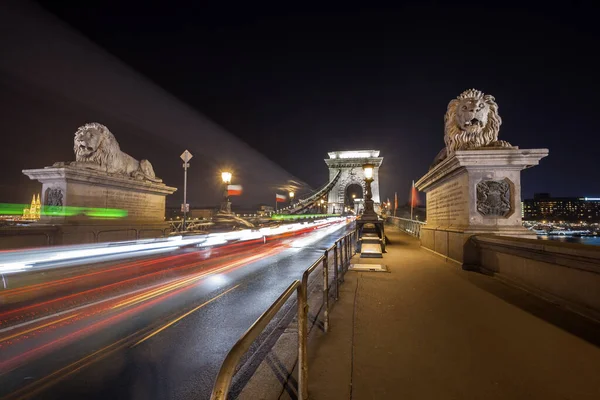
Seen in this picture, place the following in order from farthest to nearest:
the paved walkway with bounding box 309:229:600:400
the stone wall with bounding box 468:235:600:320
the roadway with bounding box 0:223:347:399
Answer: the stone wall with bounding box 468:235:600:320, the roadway with bounding box 0:223:347:399, the paved walkway with bounding box 309:229:600:400

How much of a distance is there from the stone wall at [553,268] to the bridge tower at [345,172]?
3446 inches

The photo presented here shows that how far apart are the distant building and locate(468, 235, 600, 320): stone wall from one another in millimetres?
67339

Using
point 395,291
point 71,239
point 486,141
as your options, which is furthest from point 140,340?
point 71,239

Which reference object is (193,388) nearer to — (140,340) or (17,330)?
(140,340)

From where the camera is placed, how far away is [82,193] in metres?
13.4

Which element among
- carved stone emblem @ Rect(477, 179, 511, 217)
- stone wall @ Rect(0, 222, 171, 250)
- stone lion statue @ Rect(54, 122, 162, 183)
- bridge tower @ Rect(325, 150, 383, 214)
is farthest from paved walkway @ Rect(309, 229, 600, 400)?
bridge tower @ Rect(325, 150, 383, 214)

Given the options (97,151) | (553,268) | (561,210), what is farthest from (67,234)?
(561,210)

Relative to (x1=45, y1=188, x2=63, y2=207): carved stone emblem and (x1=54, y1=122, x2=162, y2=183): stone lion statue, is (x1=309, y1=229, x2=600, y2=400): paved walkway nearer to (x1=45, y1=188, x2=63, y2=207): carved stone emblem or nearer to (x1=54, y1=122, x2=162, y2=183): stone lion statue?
(x1=45, y1=188, x2=63, y2=207): carved stone emblem

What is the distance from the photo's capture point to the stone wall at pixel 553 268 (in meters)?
4.37

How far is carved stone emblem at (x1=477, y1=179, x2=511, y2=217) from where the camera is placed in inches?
307

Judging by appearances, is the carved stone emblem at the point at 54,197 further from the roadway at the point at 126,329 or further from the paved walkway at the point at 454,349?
the paved walkway at the point at 454,349

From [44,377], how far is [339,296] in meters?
4.36

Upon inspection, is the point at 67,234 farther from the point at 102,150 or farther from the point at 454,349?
the point at 454,349

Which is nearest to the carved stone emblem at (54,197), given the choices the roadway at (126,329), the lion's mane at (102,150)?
the lion's mane at (102,150)
